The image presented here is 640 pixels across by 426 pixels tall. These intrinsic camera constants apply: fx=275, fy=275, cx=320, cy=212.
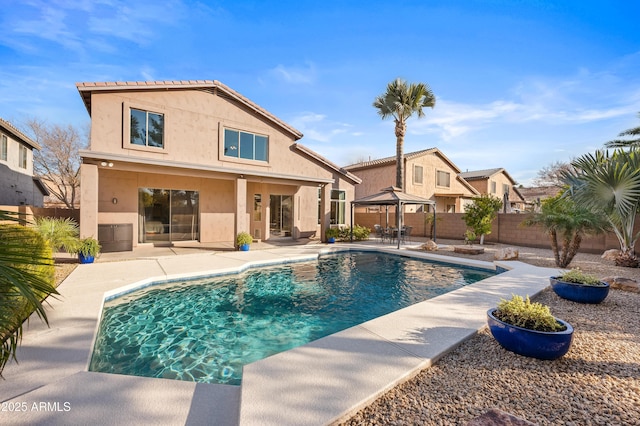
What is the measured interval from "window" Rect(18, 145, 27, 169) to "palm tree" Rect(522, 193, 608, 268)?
27.4 meters

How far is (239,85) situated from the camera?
14141 mm

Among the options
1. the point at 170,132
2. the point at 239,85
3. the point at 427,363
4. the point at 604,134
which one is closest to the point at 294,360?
the point at 427,363

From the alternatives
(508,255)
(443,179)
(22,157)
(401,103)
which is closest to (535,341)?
(508,255)

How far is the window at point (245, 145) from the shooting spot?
13.6 meters

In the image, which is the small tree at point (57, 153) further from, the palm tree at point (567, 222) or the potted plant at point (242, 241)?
the palm tree at point (567, 222)

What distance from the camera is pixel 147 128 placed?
11523mm

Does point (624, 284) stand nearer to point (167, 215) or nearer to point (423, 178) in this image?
point (167, 215)

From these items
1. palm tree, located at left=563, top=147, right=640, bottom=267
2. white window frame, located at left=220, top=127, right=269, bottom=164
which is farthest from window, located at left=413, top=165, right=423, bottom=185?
palm tree, located at left=563, top=147, right=640, bottom=267

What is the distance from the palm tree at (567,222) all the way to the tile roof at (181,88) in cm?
1169

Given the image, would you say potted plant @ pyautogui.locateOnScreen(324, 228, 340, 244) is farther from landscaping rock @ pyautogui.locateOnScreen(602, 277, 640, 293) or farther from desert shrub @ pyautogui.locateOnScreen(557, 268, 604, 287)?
landscaping rock @ pyautogui.locateOnScreen(602, 277, 640, 293)

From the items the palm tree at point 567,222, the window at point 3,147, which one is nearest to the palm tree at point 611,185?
the palm tree at point 567,222

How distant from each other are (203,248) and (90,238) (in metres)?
4.21

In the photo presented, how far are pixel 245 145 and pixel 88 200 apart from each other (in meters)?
6.92

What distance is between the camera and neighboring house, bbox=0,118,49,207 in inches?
591
